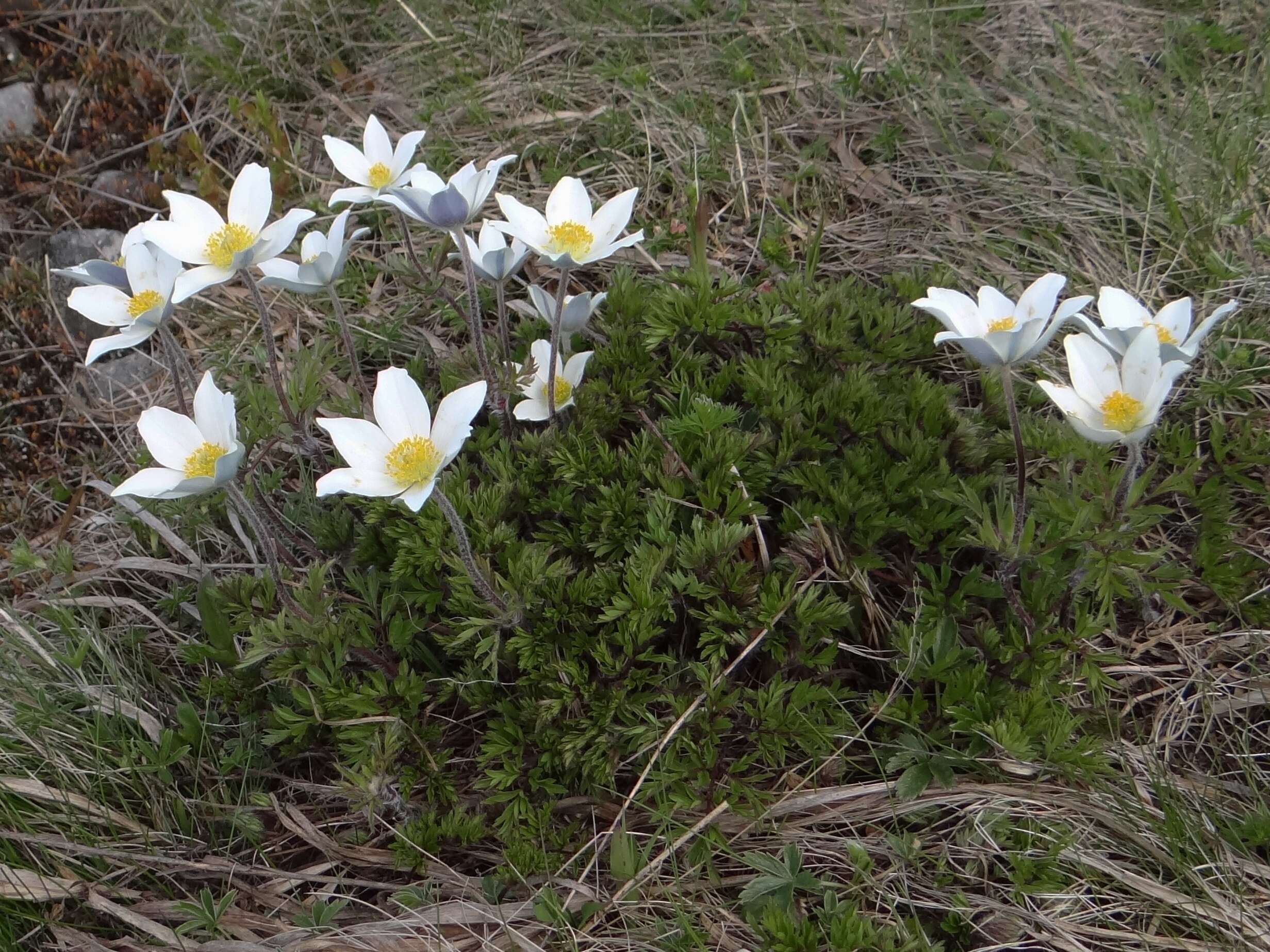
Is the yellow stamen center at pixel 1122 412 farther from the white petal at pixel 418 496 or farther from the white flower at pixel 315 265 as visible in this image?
the white flower at pixel 315 265

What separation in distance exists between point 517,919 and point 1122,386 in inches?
70.5

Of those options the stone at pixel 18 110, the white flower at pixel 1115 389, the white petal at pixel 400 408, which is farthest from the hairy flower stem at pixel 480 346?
the stone at pixel 18 110

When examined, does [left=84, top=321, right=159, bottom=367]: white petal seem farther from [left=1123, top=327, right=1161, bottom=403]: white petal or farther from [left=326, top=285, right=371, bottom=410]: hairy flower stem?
[left=1123, top=327, right=1161, bottom=403]: white petal

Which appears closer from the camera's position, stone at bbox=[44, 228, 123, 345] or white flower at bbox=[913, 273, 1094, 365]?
white flower at bbox=[913, 273, 1094, 365]

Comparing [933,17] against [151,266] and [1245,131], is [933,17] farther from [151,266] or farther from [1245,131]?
[151,266]

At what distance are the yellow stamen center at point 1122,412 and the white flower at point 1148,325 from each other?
4.6 inches

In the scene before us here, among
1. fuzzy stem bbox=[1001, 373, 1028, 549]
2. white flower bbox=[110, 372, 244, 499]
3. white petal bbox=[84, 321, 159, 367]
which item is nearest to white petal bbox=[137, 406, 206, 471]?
white flower bbox=[110, 372, 244, 499]

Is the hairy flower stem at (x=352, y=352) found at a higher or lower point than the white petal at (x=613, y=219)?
lower

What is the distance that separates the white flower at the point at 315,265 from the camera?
2396 millimetres

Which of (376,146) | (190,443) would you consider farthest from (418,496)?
(376,146)

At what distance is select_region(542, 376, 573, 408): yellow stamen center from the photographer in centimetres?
266

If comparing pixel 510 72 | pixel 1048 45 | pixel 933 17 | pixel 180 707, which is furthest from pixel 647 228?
pixel 180 707

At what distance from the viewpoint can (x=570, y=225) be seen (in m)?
2.53

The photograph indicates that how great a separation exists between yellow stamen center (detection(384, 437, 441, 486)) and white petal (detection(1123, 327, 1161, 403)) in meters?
1.48
